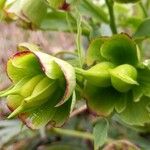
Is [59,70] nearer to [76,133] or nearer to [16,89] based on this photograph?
[16,89]

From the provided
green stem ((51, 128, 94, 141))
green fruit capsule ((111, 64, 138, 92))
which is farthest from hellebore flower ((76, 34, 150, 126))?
green stem ((51, 128, 94, 141))

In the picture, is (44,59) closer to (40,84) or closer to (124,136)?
(40,84)

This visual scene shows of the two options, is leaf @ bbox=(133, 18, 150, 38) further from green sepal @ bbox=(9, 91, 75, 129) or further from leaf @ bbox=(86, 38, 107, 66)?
green sepal @ bbox=(9, 91, 75, 129)

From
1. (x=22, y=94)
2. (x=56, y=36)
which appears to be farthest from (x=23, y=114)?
(x=56, y=36)

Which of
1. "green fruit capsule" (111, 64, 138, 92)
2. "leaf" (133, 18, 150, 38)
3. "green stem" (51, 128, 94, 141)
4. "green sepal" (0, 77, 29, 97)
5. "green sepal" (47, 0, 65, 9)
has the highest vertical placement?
"green sepal" (47, 0, 65, 9)

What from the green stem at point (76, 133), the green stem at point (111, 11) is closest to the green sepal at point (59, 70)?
the green stem at point (111, 11)
